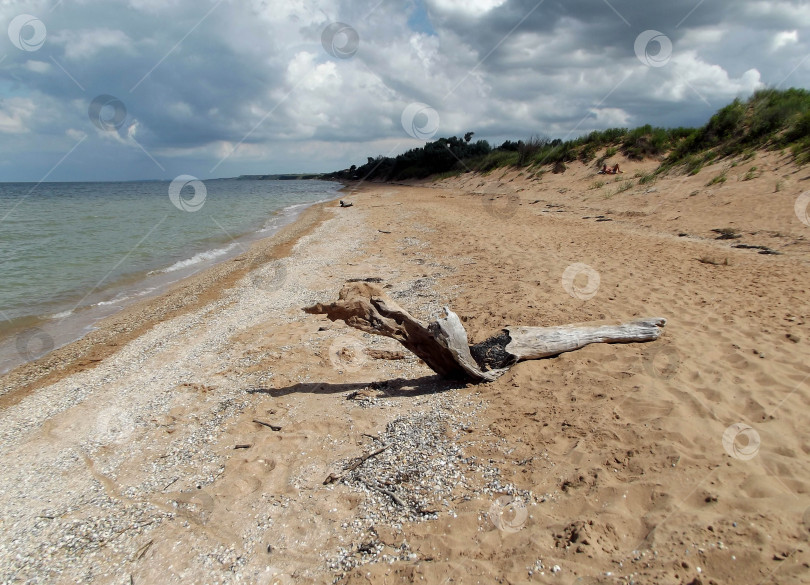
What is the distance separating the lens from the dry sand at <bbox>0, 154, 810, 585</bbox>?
3.01m

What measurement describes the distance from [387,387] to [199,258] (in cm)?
1446

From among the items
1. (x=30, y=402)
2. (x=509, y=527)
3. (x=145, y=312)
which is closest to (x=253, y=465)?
(x=509, y=527)

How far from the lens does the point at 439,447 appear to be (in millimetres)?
4223

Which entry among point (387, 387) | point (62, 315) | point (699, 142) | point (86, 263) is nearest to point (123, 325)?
point (62, 315)

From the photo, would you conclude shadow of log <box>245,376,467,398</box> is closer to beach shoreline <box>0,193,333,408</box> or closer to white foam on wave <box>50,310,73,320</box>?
beach shoreline <box>0,193,333,408</box>

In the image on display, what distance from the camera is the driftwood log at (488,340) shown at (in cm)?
Answer: 542

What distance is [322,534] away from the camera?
11.3ft

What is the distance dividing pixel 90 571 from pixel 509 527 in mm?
3129

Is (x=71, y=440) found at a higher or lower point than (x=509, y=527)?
lower

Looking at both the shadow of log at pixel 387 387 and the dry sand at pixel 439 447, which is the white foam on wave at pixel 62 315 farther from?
the shadow of log at pixel 387 387

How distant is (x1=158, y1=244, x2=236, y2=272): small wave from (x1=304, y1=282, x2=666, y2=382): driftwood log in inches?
498

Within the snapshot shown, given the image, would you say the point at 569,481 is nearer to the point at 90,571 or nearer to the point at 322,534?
the point at 322,534

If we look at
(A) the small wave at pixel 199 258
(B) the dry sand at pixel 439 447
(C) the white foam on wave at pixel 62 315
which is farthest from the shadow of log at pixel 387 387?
(A) the small wave at pixel 199 258

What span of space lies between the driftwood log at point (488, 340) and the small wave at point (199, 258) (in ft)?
41.5
